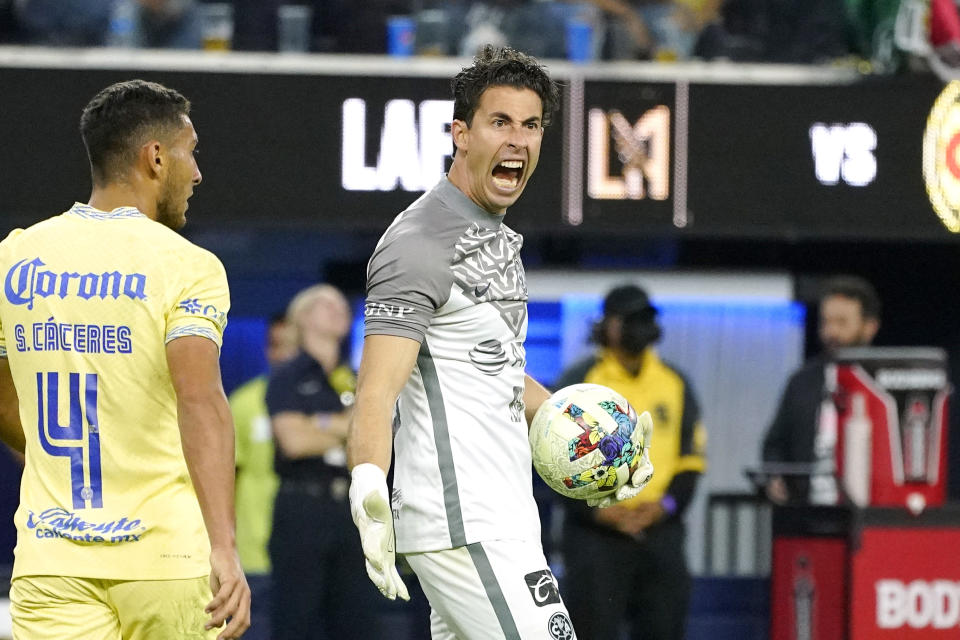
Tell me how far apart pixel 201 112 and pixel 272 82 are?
1.17 feet

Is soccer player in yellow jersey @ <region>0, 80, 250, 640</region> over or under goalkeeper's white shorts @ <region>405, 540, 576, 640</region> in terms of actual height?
over

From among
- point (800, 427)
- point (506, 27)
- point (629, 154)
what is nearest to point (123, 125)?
point (629, 154)

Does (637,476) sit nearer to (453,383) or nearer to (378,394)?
(453,383)

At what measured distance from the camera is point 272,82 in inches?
303

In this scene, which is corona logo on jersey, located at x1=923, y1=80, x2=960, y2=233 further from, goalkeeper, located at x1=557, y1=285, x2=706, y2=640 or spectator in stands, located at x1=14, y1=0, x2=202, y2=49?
spectator in stands, located at x1=14, y1=0, x2=202, y2=49

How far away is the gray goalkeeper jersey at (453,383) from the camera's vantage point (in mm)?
3762

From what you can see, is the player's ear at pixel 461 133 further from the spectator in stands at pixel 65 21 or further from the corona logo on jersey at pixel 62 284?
the spectator in stands at pixel 65 21

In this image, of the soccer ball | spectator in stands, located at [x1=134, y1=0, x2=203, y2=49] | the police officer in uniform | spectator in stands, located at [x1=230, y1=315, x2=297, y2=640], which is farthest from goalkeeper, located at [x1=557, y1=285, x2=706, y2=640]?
the soccer ball

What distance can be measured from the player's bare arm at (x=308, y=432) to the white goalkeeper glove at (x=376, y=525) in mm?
3526

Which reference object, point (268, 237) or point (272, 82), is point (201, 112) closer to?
point (272, 82)

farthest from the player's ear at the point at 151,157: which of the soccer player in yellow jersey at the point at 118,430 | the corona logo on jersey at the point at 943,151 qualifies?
the corona logo on jersey at the point at 943,151

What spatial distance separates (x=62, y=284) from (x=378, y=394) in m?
0.72

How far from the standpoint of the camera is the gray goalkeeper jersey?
148 inches

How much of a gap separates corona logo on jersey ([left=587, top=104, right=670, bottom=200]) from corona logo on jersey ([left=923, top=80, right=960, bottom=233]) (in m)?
1.29
